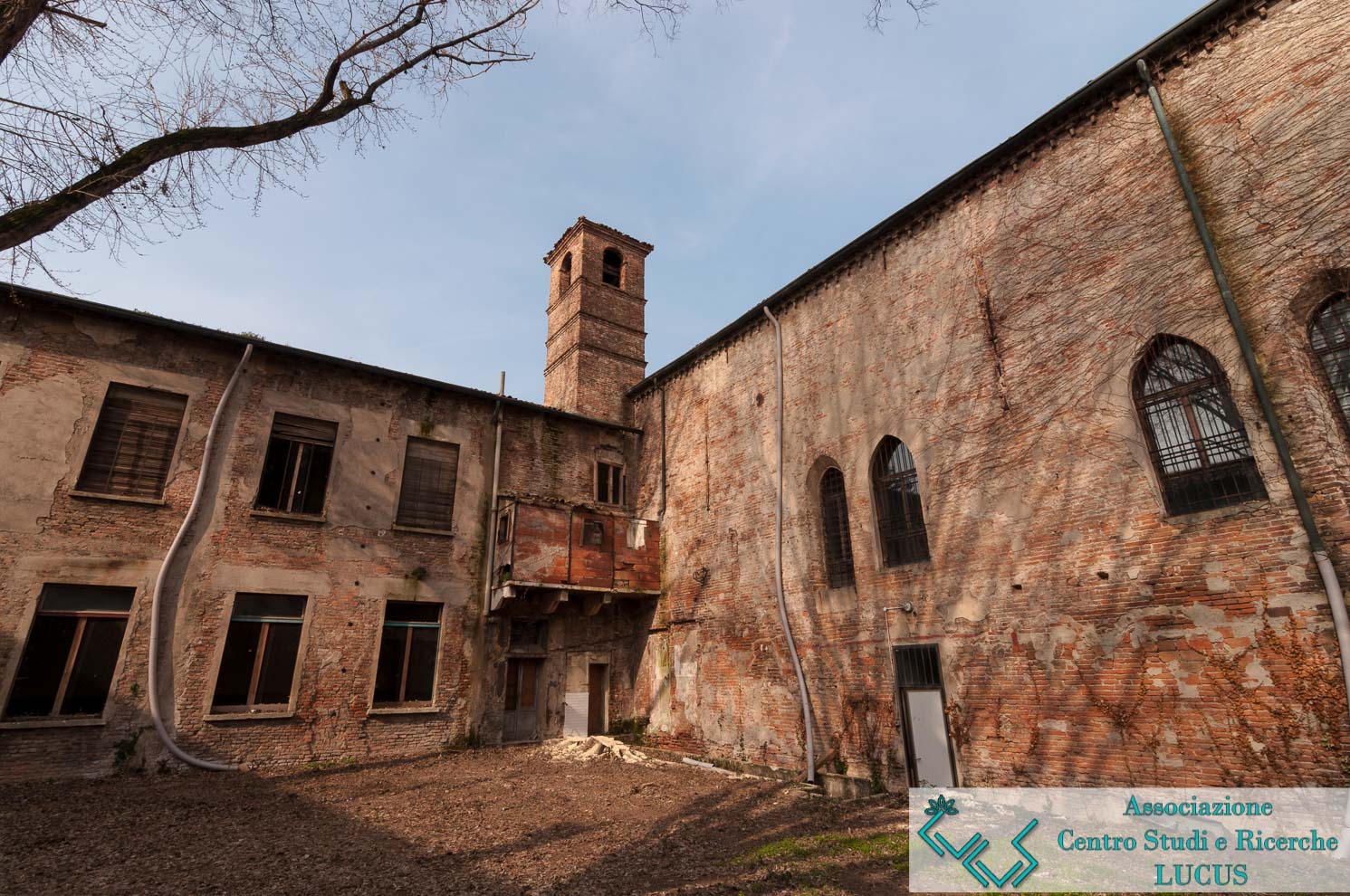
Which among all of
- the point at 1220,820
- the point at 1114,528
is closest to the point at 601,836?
the point at 1220,820

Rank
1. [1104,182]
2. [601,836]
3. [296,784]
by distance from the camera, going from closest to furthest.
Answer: [601,836], [1104,182], [296,784]

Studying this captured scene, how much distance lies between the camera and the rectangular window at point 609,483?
16.5 meters

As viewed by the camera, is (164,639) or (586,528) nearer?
(164,639)

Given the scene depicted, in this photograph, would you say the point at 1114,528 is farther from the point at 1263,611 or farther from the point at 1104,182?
the point at 1104,182

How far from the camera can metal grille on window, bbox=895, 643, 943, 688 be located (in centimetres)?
929

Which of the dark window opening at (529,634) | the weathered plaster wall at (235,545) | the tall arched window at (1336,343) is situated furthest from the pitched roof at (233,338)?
the tall arched window at (1336,343)

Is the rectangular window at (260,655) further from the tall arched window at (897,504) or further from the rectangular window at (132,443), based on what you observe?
the tall arched window at (897,504)

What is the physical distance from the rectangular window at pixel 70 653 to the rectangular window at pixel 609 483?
9454 millimetres

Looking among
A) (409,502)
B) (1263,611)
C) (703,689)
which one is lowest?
(703,689)

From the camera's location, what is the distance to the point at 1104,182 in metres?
8.66

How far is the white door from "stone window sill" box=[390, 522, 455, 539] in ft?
31.4

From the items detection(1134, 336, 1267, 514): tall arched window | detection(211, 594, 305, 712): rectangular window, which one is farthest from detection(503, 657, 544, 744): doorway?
detection(1134, 336, 1267, 514): tall arched window

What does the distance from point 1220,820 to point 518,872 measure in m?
7.02

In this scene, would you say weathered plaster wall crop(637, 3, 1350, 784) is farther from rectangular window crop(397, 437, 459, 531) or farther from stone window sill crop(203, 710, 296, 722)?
stone window sill crop(203, 710, 296, 722)
